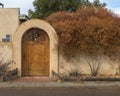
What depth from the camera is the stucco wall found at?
40375mm

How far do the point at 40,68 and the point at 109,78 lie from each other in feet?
16.7

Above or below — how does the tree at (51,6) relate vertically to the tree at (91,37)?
above

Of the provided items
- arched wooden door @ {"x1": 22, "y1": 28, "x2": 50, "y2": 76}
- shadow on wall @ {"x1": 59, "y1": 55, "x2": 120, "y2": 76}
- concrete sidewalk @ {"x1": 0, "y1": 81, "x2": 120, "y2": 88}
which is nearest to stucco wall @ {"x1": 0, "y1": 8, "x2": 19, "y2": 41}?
arched wooden door @ {"x1": 22, "y1": 28, "x2": 50, "y2": 76}

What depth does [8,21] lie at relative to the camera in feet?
133

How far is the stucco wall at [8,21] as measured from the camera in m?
40.4

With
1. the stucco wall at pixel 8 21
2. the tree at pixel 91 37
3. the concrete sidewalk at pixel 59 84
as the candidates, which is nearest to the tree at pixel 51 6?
the stucco wall at pixel 8 21

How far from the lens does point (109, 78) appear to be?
2252 cm

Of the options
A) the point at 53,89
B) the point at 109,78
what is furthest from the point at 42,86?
the point at 109,78

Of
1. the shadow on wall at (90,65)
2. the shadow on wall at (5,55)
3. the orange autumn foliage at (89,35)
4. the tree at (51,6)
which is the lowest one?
the shadow on wall at (90,65)

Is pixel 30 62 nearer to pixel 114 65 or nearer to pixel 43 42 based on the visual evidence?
pixel 43 42

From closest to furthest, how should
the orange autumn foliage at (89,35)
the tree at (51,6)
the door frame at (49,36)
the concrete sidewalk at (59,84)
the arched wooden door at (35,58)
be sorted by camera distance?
the concrete sidewalk at (59,84)
the orange autumn foliage at (89,35)
the door frame at (49,36)
the arched wooden door at (35,58)
the tree at (51,6)

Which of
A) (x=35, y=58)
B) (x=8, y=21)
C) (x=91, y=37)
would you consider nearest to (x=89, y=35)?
(x=91, y=37)

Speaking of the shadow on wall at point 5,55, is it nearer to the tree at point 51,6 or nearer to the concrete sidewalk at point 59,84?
the concrete sidewalk at point 59,84

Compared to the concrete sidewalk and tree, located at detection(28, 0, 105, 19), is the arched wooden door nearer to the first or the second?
the concrete sidewalk
